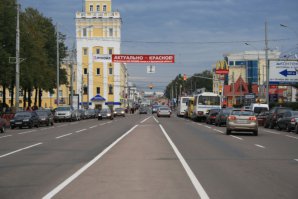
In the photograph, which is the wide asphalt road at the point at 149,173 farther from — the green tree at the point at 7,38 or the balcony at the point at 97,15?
the balcony at the point at 97,15

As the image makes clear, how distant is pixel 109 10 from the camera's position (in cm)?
10562

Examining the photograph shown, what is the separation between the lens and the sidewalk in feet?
34.5

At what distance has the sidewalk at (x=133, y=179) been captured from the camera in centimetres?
1051

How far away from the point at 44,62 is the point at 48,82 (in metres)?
4.26

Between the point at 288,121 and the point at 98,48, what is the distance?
72720 mm

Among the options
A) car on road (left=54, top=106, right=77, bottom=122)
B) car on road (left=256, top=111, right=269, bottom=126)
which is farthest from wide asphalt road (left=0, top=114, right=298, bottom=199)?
car on road (left=54, top=106, right=77, bottom=122)

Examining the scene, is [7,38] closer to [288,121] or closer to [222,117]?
[222,117]

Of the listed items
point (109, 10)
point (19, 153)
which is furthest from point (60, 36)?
point (19, 153)

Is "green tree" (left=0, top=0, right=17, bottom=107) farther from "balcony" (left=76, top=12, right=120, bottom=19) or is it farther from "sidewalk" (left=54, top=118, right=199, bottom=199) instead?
"balcony" (left=76, top=12, right=120, bottom=19)

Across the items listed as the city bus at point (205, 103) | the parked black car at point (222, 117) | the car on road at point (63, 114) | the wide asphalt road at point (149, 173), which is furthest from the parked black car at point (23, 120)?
the wide asphalt road at point (149, 173)

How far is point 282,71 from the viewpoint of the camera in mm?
69188

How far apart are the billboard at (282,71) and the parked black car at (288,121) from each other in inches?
1136

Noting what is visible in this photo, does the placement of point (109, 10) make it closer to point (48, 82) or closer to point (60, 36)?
point (60, 36)

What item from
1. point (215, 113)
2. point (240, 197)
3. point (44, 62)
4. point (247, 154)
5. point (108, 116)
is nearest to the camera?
point (240, 197)
